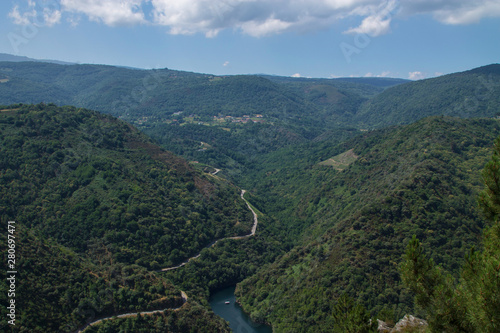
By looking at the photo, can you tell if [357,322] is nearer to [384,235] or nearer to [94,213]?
[384,235]

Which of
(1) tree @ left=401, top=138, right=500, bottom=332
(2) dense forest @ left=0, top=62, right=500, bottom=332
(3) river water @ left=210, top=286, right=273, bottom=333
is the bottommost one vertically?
(3) river water @ left=210, top=286, right=273, bottom=333

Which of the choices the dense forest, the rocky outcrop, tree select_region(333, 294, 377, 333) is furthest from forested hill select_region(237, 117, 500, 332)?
tree select_region(333, 294, 377, 333)

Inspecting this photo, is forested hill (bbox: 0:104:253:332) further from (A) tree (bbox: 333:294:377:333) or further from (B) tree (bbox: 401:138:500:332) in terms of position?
(B) tree (bbox: 401:138:500:332)

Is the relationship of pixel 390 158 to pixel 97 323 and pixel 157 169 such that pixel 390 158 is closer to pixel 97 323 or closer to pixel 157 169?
pixel 157 169

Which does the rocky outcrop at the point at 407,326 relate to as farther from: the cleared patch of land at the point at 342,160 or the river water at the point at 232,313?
the cleared patch of land at the point at 342,160

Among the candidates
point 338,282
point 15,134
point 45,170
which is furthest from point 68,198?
point 338,282

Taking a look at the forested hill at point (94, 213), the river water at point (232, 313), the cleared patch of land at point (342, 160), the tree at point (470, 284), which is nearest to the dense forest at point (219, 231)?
the tree at point (470, 284)
